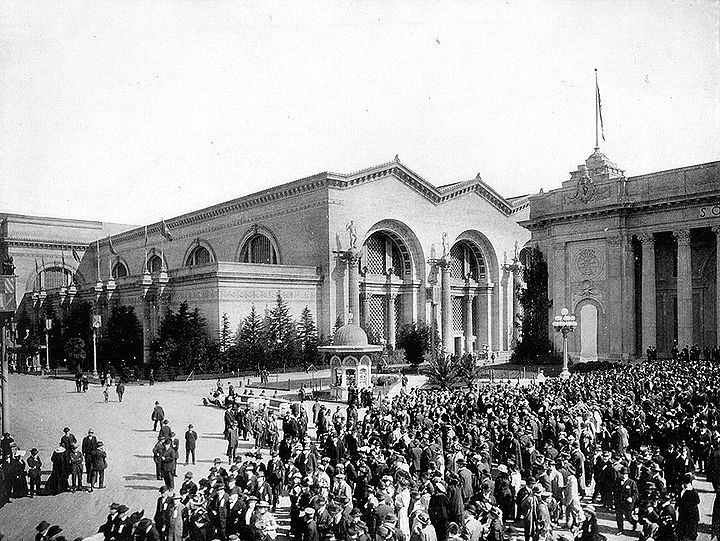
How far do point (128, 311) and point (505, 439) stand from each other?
148 ft

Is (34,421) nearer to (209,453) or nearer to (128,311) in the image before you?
(209,453)

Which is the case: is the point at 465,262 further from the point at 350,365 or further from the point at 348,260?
the point at 350,365

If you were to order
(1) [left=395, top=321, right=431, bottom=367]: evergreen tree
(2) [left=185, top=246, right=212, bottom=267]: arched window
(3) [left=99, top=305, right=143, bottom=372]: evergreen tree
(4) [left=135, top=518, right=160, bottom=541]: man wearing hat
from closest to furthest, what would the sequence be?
1. (4) [left=135, top=518, right=160, bottom=541]: man wearing hat
2. (1) [left=395, top=321, right=431, bottom=367]: evergreen tree
3. (3) [left=99, top=305, right=143, bottom=372]: evergreen tree
4. (2) [left=185, top=246, right=212, bottom=267]: arched window

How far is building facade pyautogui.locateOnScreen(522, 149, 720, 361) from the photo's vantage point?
38594 mm

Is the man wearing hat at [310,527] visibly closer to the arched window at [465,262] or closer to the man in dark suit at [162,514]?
the man in dark suit at [162,514]

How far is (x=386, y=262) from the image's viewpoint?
5809cm

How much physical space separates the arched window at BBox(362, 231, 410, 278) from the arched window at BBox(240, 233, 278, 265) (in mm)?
8379

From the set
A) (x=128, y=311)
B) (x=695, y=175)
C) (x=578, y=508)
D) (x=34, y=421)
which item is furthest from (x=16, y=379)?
(x=695, y=175)

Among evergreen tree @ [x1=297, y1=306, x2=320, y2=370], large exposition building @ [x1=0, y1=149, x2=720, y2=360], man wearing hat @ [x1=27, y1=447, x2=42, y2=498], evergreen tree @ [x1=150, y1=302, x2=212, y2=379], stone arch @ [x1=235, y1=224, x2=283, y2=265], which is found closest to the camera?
man wearing hat @ [x1=27, y1=447, x2=42, y2=498]

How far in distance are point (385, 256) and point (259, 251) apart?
37.8 feet

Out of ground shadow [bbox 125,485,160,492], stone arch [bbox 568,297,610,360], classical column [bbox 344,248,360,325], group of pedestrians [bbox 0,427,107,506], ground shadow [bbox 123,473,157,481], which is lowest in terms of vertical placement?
ground shadow [bbox 123,473,157,481]

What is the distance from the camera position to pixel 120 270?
83875 millimetres

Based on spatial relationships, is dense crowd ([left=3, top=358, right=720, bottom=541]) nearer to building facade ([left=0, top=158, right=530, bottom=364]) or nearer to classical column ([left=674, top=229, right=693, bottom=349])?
classical column ([left=674, top=229, right=693, bottom=349])

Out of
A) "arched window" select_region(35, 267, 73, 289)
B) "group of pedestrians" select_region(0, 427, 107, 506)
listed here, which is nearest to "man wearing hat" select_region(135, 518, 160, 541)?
"group of pedestrians" select_region(0, 427, 107, 506)
